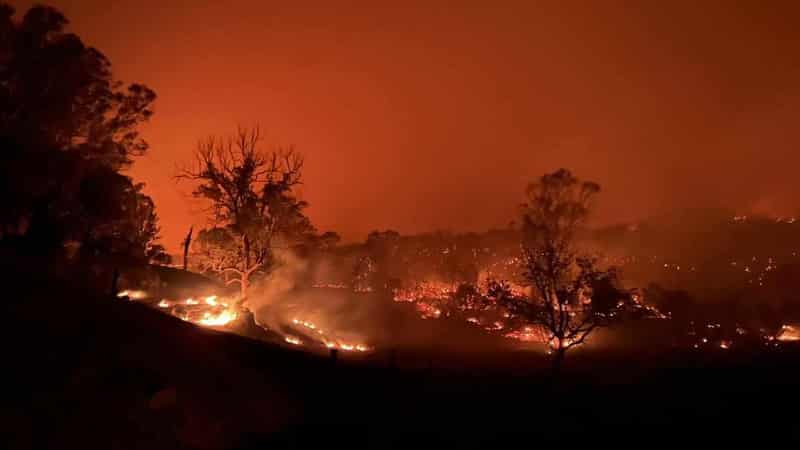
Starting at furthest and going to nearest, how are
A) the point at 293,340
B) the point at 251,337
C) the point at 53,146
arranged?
the point at 293,340 < the point at 251,337 < the point at 53,146

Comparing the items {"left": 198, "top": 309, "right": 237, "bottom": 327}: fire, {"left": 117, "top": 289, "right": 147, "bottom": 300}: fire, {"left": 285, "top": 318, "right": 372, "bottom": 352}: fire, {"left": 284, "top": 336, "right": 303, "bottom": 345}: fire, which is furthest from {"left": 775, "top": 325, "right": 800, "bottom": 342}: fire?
{"left": 117, "top": 289, "right": 147, "bottom": 300}: fire

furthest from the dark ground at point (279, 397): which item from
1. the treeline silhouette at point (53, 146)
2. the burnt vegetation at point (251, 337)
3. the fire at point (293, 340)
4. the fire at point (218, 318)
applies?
the fire at point (293, 340)

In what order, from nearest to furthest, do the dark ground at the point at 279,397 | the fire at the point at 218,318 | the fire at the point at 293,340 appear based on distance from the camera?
the dark ground at the point at 279,397 < the fire at the point at 218,318 < the fire at the point at 293,340

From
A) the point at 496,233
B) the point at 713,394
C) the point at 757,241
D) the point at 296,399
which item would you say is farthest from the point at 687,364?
the point at 757,241

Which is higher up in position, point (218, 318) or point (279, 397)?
point (218, 318)

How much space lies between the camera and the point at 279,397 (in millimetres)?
15062

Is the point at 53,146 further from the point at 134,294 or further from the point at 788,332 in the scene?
the point at 788,332

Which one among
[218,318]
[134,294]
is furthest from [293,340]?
[134,294]

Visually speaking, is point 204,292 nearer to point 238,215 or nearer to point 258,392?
point 238,215

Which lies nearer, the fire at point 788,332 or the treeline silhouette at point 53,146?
the treeline silhouette at point 53,146

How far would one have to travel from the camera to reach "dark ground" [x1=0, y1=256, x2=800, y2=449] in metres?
10.7

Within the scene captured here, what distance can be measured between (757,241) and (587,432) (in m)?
83.7

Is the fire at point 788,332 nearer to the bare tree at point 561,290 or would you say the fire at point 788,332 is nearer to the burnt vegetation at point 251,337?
the burnt vegetation at point 251,337

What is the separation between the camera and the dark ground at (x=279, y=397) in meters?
10.7
